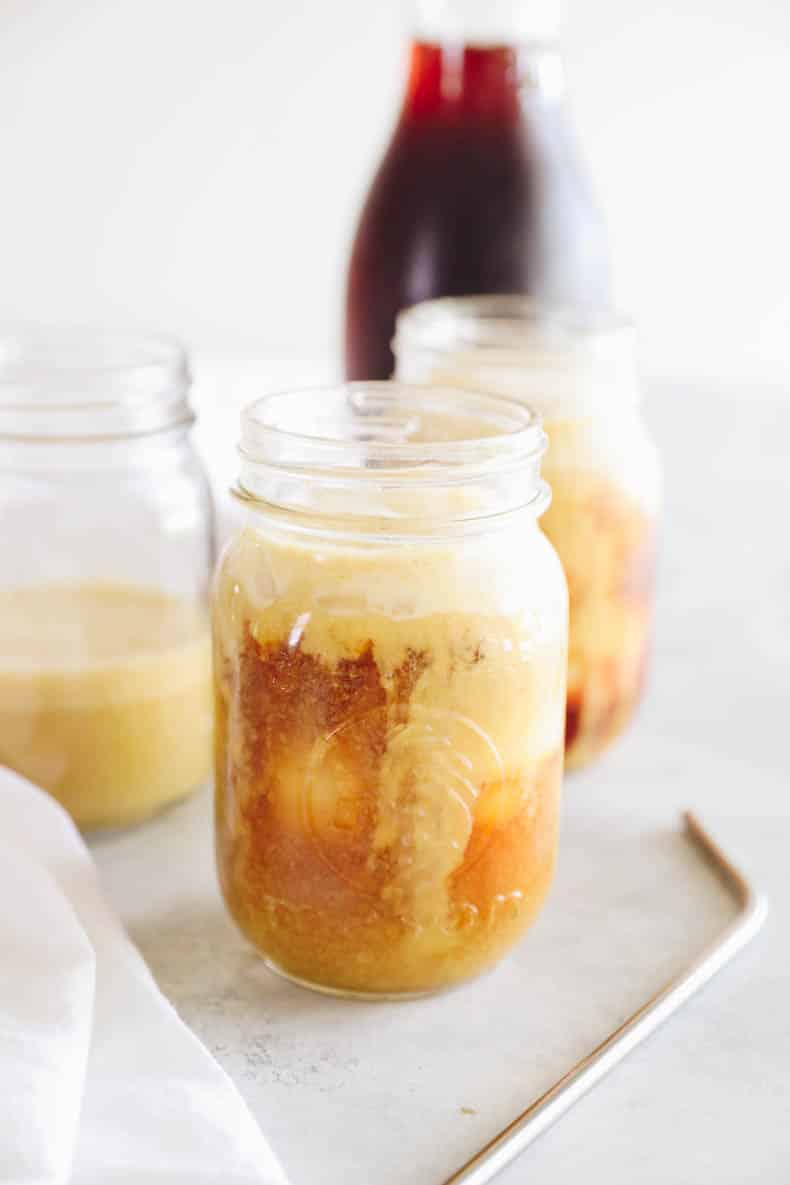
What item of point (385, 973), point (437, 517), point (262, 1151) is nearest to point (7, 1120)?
point (262, 1151)

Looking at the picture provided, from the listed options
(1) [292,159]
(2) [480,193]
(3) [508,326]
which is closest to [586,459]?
(3) [508,326]

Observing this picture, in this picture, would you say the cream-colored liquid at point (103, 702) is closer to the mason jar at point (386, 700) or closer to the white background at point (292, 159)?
the mason jar at point (386, 700)

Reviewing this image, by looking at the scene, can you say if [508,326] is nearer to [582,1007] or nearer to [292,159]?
[582,1007]

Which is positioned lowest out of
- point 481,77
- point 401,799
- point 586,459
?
point 401,799

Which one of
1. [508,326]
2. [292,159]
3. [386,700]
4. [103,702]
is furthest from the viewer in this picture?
[292,159]

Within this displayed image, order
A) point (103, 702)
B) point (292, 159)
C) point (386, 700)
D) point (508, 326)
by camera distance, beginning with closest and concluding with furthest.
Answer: point (386, 700)
point (103, 702)
point (508, 326)
point (292, 159)

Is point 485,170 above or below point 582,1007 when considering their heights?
above

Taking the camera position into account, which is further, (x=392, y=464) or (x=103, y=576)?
(x=103, y=576)
